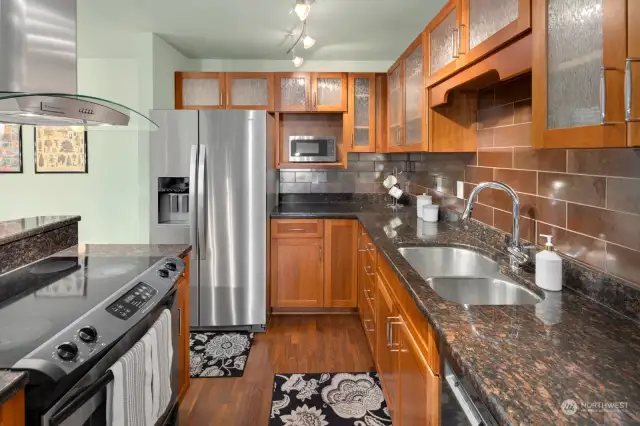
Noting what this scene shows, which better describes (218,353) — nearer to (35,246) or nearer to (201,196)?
(201,196)

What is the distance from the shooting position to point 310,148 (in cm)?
427

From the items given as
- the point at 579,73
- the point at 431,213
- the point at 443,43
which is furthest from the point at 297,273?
the point at 579,73

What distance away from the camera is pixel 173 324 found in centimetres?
196

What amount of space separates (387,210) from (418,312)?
2.57 m

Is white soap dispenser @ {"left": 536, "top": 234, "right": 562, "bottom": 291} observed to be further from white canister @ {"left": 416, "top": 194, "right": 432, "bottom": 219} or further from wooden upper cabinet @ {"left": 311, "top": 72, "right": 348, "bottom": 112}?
wooden upper cabinet @ {"left": 311, "top": 72, "right": 348, "bottom": 112}

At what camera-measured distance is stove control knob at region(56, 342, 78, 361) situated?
1081 millimetres

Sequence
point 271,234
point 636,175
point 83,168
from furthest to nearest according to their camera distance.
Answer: point 83,168 < point 271,234 < point 636,175

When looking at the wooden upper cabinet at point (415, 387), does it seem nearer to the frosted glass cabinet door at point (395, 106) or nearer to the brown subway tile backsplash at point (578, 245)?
the brown subway tile backsplash at point (578, 245)

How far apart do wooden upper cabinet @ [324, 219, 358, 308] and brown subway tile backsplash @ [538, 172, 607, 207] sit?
2.10m

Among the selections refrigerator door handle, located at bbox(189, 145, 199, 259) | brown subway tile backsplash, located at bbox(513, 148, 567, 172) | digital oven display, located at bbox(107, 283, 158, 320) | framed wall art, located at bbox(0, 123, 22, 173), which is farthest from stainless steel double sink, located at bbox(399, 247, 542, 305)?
framed wall art, located at bbox(0, 123, 22, 173)

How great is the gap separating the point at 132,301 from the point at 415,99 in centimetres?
220

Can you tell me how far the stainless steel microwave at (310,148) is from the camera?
14.0 feet

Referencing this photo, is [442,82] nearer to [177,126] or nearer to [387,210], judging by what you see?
[387,210]

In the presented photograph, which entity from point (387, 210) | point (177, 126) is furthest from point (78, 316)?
point (387, 210)
